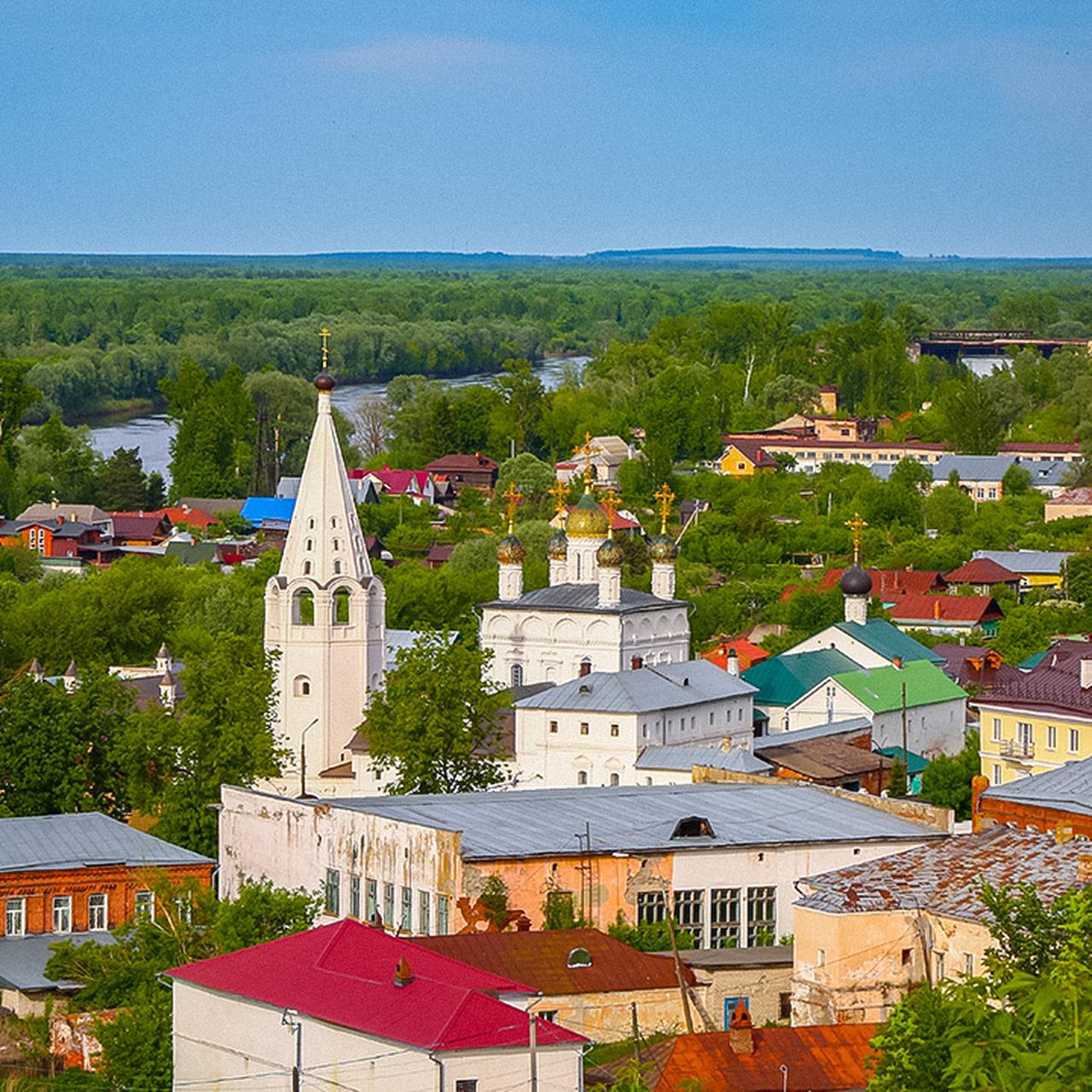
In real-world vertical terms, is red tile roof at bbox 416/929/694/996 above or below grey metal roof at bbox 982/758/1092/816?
below

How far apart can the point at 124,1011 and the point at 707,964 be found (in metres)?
4.03

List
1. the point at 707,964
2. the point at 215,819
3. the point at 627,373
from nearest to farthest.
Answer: the point at 707,964, the point at 215,819, the point at 627,373

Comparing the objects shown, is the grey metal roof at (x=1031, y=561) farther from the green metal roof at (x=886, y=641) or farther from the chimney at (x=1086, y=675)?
the chimney at (x=1086, y=675)

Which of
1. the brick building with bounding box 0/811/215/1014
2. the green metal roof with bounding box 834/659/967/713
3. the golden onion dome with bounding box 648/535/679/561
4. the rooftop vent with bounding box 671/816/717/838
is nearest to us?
the rooftop vent with bounding box 671/816/717/838

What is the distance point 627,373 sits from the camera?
288 feet

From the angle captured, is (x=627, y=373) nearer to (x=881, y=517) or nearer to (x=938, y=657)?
(x=881, y=517)

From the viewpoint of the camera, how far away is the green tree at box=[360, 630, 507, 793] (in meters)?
28.3

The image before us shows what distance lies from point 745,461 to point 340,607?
41106 mm

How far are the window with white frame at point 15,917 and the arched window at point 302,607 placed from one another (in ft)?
25.4

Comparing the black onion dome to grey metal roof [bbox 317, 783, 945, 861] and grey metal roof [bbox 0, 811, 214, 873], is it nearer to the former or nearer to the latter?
grey metal roof [bbox 317, 783, 945, 861]

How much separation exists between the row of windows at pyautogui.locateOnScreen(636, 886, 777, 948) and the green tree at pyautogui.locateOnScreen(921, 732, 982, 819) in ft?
23.9

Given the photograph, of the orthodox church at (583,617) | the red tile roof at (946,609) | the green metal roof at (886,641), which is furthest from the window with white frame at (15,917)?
the red tile roof at (946,609)

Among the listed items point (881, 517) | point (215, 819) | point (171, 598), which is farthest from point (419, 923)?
point (881, 517)

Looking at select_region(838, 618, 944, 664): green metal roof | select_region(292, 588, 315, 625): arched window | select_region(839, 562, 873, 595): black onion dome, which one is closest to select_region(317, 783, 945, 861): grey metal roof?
select_region(292, 588, 315, 625): arched window
